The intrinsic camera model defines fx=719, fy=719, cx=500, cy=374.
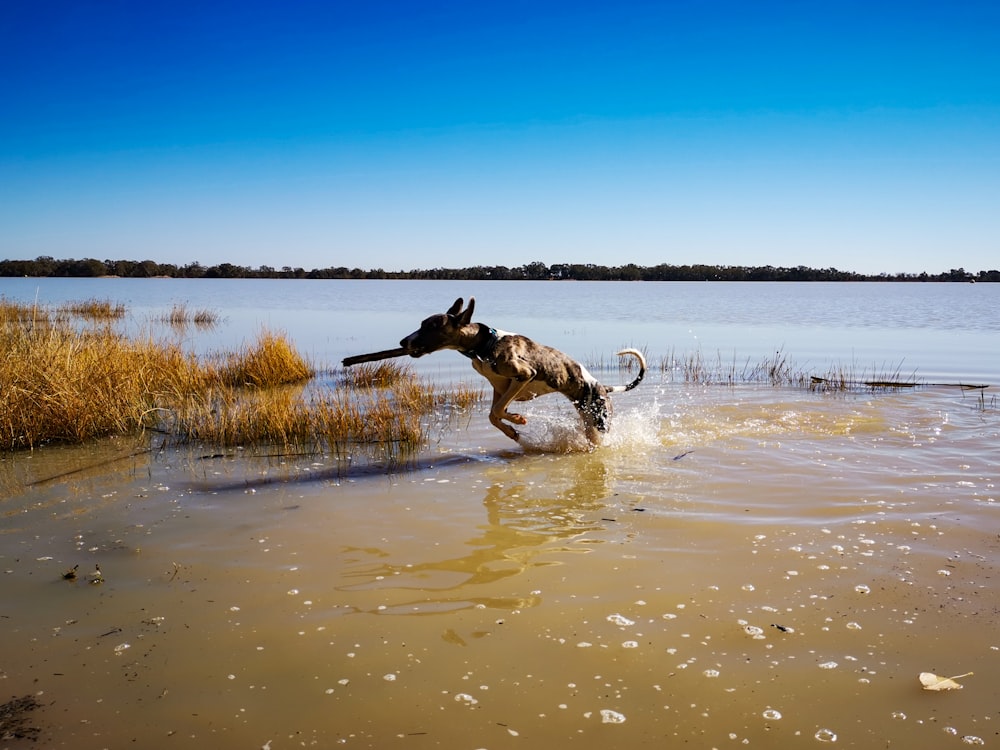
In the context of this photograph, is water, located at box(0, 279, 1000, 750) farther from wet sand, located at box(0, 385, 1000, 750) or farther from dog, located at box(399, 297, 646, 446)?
dog, located at box(399, 297, 646, 446)

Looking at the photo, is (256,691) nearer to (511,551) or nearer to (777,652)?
(511,551)

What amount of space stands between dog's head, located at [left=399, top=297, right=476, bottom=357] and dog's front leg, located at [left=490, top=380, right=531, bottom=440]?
100 cm

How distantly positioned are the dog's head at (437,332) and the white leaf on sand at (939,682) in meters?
5.63

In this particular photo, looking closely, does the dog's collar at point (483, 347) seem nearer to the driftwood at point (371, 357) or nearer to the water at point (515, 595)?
the driftwood at point (371, 357)

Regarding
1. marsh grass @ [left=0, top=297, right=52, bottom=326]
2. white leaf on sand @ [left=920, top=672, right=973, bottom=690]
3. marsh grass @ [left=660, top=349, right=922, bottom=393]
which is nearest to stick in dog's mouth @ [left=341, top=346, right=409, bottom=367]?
white leaf on sand @ [left=920, top=672, right=973, bottom=690]

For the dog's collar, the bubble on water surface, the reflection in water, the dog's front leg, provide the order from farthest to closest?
the dog's front leg < the dog's collar < the reflection in water < the bubble on water surface

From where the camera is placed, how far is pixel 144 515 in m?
6.49

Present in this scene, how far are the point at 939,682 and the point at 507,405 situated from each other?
5862mm

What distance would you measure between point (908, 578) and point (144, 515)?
246 inches

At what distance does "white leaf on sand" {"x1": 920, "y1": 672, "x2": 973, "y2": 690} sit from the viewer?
12.0ft

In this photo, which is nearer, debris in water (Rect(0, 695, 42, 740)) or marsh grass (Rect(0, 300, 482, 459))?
debris in water (Rect(0, 695, 42, 740))

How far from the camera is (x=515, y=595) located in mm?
4848

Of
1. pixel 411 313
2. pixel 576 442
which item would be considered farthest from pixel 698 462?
pixel 411 313

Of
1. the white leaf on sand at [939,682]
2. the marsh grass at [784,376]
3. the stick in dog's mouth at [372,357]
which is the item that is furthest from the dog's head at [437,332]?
the marsh grass at [784,376]
